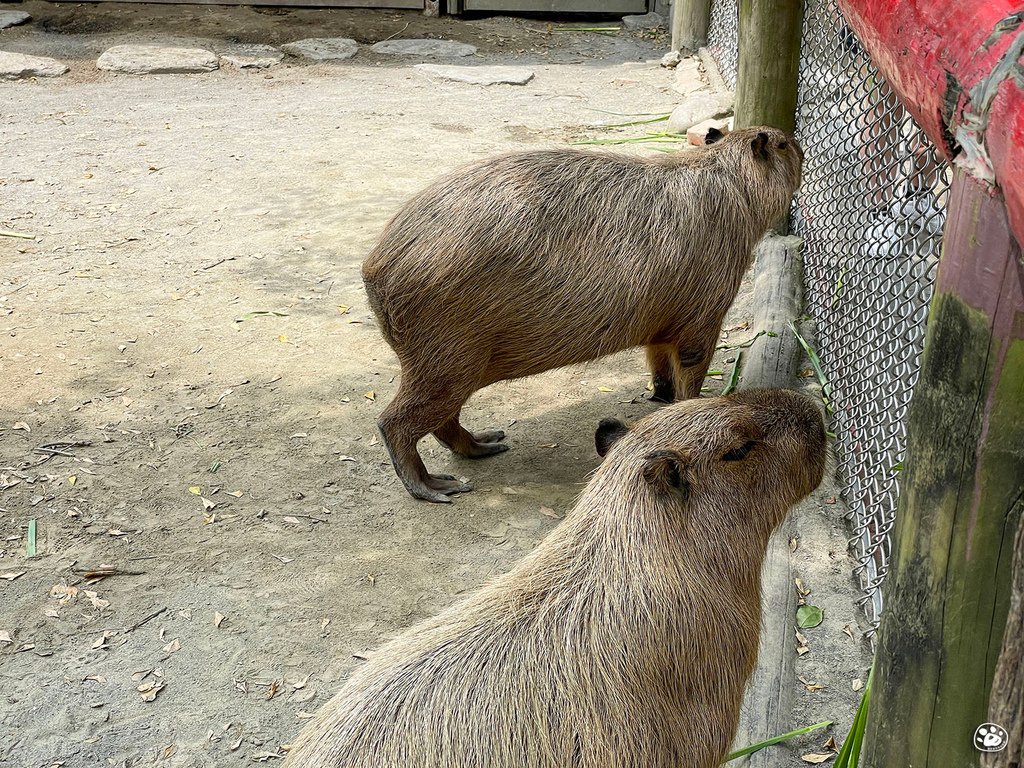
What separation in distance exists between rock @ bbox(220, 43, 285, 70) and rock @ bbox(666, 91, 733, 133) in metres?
4.13

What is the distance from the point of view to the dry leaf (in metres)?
2.27

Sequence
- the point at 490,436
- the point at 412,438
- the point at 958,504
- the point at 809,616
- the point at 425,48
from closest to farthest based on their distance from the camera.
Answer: the point at 958,504 → the point at 809,616 → the point at 412,438 → the point at 490,436 → the point at 425,48

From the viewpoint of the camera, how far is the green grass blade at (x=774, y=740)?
2.18 m

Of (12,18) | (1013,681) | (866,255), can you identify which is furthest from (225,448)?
(12,18)

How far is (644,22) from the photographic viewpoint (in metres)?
10.7

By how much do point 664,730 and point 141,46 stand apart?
9071 millimetres

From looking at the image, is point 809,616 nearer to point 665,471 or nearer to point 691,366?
point 665,471

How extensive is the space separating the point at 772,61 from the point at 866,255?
1266 mm

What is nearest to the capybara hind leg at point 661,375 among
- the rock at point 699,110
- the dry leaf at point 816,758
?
the dry leaf at point 816,758

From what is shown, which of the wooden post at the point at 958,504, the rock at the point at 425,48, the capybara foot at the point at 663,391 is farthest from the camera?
the rock at the point at 425,48

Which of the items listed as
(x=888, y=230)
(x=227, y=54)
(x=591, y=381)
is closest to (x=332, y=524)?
(x=591, y=381)

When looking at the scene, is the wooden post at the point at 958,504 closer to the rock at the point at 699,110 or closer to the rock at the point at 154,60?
the rock at the point at 699,110

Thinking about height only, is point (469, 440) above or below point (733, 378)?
below

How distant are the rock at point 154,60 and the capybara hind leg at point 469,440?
21.2 ft
